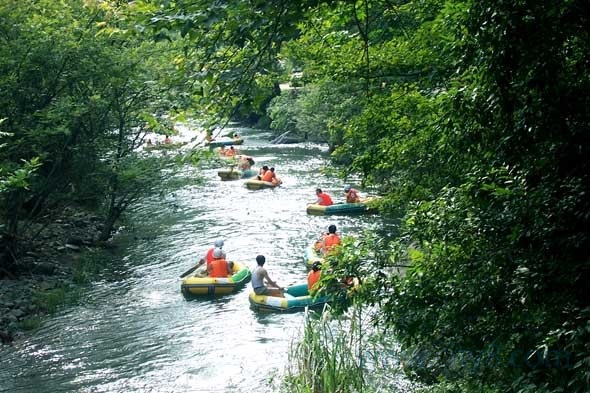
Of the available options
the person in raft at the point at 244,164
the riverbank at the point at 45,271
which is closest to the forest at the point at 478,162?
the riverbank at the point at 45,271

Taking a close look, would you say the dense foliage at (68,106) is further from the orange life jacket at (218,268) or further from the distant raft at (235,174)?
the distant raft at (235,174)

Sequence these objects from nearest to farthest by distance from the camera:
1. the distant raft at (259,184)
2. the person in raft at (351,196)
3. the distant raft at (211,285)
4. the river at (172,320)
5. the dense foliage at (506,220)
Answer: the dense foliage at (506,220), the river at (172,320), the distant raft at (211,285), the person in raft at (351,196), the distant raft at (259,184)

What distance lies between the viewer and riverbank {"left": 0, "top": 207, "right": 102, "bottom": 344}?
11852mm

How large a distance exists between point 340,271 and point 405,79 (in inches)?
128

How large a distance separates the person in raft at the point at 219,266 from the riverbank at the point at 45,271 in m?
2.88

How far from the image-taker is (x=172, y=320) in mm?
11578

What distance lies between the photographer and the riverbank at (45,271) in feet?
38.9

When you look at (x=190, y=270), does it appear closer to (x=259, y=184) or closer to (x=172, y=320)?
(x=172, y=320)

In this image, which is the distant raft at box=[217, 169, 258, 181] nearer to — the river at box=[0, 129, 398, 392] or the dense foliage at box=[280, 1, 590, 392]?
the river at box=[0, 129, 398, 392]

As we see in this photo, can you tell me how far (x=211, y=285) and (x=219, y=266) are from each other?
1.98 ft

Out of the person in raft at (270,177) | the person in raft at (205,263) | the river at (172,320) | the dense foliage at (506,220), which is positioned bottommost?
the river at (172,320)

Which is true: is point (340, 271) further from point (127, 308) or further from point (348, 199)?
point (348, 199)

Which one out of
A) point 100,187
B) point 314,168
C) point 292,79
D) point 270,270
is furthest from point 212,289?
point 314,168

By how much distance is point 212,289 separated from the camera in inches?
499
